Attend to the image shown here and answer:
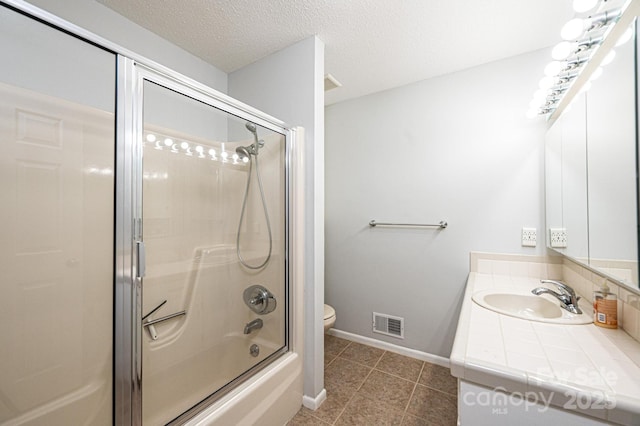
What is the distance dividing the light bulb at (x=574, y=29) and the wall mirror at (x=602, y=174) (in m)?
0.23

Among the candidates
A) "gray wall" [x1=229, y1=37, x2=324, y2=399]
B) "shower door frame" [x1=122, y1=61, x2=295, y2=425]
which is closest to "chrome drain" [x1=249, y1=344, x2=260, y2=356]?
"gray wall" [x1=229, y1=37, x2=324, y2=399]

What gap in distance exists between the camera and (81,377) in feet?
3.13

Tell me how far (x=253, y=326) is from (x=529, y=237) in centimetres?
196

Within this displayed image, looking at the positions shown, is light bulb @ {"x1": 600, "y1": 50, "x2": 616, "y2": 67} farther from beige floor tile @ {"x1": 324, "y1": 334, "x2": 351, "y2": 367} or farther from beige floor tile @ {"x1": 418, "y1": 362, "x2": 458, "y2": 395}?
beige floor tile @ {"x1": 324, "y1": 334, "x2": 351, "y2": 367}

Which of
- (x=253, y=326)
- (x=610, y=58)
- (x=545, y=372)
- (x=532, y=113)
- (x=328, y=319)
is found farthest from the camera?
(x=328, y=319)

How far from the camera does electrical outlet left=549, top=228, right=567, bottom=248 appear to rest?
4.96 feet

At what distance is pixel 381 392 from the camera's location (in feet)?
5.86

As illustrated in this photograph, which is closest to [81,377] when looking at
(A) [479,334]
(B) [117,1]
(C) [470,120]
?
(A) [479,334]

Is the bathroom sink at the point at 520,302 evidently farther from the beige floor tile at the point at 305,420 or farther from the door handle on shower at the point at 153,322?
the door handle on shower at the point at 153,322

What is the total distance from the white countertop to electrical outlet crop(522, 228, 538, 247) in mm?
829

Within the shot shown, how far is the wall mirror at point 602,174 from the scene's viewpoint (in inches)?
35.3

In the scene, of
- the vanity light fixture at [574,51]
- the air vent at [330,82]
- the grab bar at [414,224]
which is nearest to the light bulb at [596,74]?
the vanity light fixture at [574,51]

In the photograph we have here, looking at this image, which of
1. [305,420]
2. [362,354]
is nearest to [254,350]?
[305,420]

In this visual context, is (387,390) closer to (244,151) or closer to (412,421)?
(412,421)
